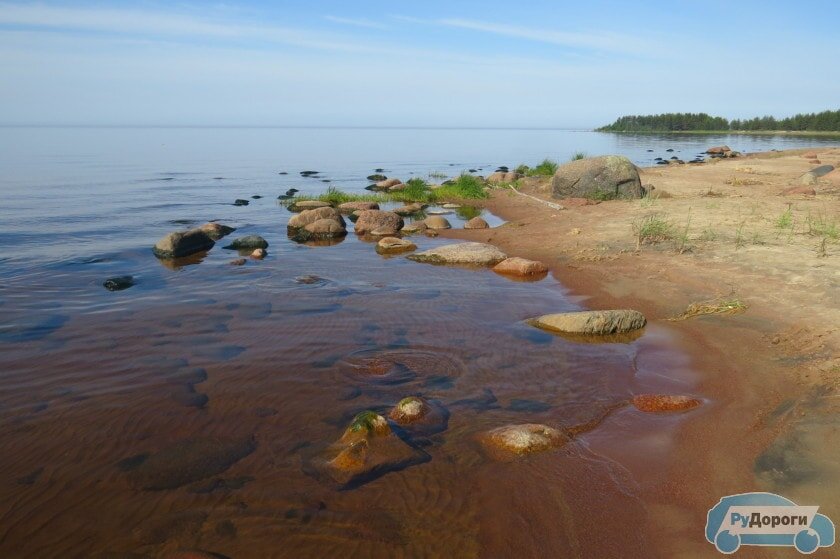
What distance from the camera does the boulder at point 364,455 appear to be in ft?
17.9

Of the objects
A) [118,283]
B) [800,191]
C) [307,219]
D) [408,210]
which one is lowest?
[118,283]

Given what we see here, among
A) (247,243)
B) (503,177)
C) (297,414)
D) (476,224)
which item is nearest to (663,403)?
(297,414)

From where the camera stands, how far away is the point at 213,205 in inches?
1011

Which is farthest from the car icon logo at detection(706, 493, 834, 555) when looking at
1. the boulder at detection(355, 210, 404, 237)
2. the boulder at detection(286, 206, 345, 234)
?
the boulder at detection(286, 206, 345, 234)

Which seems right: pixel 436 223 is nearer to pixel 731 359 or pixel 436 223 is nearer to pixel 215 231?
pixel 215 231

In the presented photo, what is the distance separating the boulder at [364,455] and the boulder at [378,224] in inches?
511

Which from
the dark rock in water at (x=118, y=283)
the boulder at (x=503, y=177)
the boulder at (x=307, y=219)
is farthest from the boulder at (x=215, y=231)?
the boulder at (x=503, y=177)

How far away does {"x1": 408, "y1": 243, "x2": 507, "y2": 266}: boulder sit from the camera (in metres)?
14.4

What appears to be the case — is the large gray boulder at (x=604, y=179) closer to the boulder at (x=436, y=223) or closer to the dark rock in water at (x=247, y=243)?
the boulder at (x=436, y=223)

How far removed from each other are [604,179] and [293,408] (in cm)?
1861

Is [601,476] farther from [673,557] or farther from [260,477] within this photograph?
[260,477]

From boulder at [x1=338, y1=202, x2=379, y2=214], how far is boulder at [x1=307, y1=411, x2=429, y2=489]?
17.8 metres

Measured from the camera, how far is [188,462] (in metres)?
5.69

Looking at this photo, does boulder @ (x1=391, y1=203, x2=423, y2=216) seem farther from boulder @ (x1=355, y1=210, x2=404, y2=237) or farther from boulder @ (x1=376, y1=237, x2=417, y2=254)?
boulder @ (x1=376, y1=237, x2=417, y2=254)
